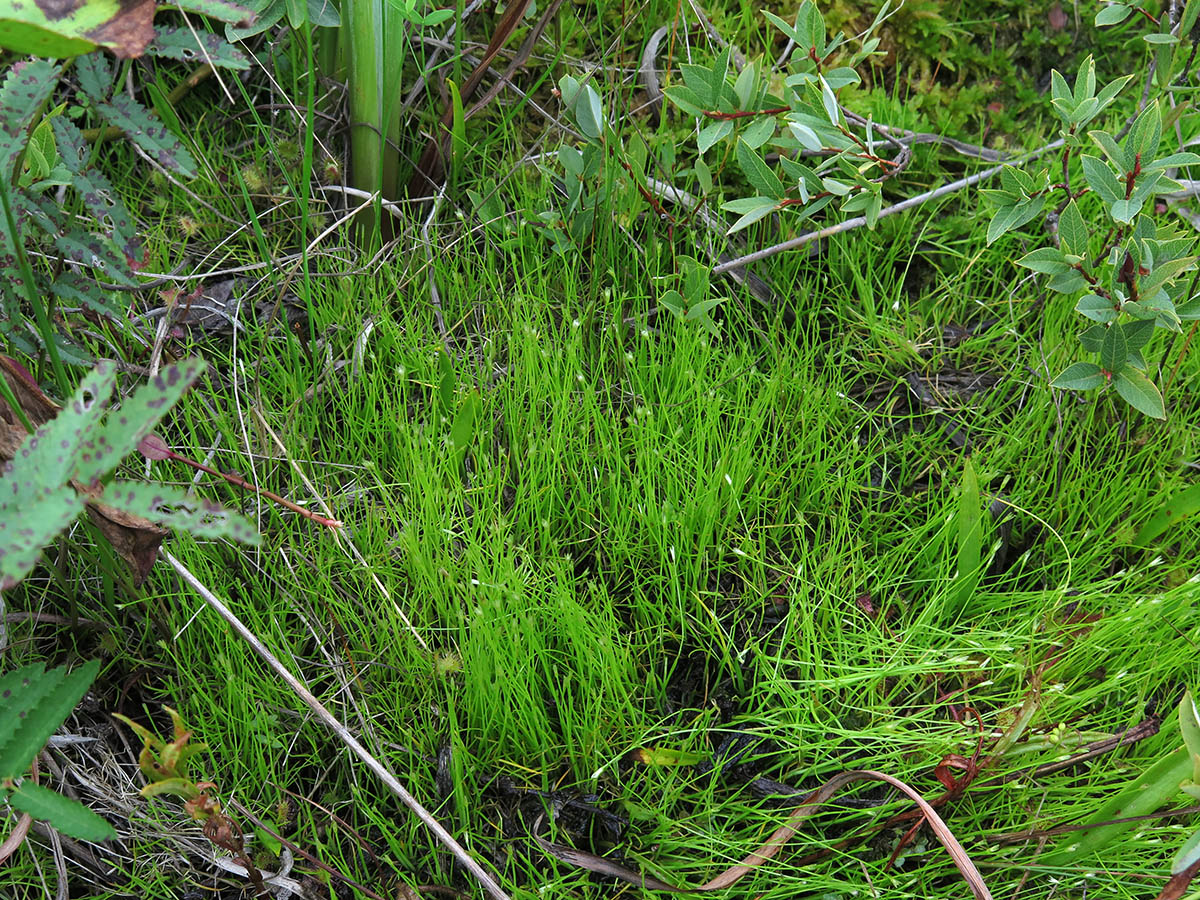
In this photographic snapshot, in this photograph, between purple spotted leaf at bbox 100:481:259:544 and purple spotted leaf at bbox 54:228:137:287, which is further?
purple spotted leaf at bbox 54:228:137:287

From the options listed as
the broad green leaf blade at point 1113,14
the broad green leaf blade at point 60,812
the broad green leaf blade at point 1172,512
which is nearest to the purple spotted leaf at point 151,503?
the broad green leaf blade at point 60,812

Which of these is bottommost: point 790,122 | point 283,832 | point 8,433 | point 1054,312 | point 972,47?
point 1054,312

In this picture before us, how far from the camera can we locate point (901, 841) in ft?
4.17

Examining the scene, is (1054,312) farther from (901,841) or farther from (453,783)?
(453,783)

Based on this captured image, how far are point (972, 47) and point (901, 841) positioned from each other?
5.80 feet

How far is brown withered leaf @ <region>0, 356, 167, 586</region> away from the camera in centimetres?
119

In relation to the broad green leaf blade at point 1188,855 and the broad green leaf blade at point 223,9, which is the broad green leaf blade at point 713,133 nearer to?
the broad green leaf blade at point 223,9

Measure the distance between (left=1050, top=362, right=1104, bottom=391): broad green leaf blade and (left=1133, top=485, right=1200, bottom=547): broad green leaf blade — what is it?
231 mm

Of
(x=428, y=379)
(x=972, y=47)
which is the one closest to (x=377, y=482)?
(x=428, y=379)

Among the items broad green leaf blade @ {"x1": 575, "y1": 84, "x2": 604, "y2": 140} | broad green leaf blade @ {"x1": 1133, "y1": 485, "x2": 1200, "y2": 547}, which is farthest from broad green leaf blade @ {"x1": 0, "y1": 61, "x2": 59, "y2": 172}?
broad green leaf blade @ {"x1": 1133, "y1": 485, "x2": 1200, "y2": 547}

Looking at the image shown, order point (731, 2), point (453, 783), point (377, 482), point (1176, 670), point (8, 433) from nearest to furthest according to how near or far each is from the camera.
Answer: point (8, 433)
point (453, 783)
point (1176, 670)
point (377, 482)
point (731, 2)

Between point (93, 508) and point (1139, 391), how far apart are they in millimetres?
1628

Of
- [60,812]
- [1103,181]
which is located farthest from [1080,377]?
[60,812]

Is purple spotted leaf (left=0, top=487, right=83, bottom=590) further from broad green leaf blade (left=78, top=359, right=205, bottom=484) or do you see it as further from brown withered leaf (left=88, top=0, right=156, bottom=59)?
brown withered leaf (left=88, top=0, right=156, bottom=59)
